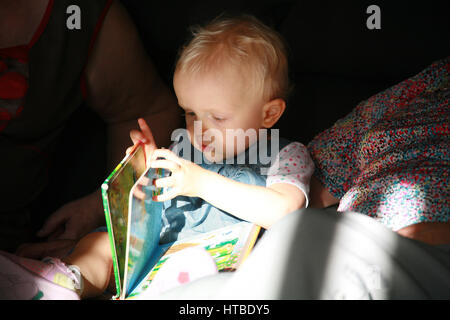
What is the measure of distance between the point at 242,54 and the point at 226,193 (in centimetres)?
33

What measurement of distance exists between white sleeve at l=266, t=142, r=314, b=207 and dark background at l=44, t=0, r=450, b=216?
25cm

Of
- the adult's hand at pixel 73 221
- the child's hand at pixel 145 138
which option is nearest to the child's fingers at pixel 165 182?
the child's hand at pixel 145 138

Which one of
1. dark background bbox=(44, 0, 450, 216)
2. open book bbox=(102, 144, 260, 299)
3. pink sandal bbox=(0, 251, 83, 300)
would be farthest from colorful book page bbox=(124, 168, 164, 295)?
dark background bbox=(44, 0, 450, 216)

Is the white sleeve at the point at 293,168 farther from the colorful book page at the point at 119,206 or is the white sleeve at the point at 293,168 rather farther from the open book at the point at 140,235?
the colorful book page at the point at 119,206

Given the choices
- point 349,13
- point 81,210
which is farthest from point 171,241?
point 349,13

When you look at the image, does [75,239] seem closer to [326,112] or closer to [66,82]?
[66,82]

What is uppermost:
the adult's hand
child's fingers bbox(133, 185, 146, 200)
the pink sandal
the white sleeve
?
child's fingers bbox(133, 185, 146, 200)

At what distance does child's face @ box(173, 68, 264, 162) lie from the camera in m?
0.96

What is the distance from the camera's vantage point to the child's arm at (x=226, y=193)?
0.88 m

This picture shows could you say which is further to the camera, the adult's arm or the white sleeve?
the adult's arm

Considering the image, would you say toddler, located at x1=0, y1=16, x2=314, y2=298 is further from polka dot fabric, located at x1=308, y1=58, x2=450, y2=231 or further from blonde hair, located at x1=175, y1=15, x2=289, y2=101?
polka dot fabric, located at x1=308, y1=58, x2=450, y2=231

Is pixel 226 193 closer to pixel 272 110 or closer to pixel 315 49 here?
pixel 272 110

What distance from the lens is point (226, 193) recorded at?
92 centimetres

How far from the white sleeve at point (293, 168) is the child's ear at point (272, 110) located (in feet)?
0.28
